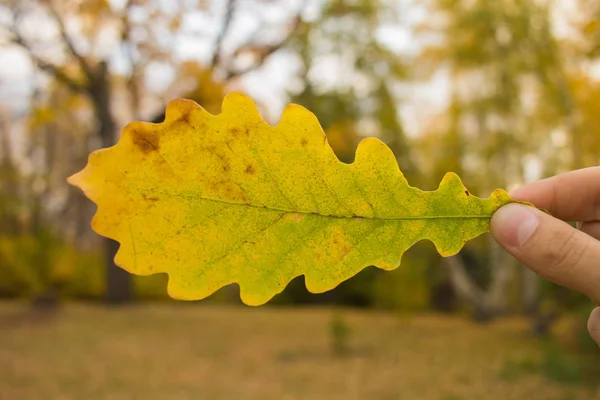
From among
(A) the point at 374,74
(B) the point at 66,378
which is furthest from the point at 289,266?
(A) the point at 374,74

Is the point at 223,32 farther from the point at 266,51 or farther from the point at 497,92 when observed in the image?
the point at 497,92

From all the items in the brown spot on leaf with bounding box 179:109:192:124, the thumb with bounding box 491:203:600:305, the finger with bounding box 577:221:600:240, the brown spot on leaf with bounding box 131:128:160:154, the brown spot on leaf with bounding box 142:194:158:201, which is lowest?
the thumb with bounding box 491:203:600:305

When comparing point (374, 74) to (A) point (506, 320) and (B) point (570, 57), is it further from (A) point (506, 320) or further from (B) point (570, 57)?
(A) point (506, 320)

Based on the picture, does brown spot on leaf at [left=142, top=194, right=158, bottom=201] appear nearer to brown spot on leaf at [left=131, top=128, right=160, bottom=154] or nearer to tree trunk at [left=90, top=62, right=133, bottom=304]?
brown spot on leaf at [left=131, top=128, right=160, bottom=154]

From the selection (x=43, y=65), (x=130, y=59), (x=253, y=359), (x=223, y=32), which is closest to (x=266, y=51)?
(x=223, y=32)

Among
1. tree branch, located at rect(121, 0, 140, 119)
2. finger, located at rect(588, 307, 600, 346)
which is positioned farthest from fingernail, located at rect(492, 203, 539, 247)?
tree branch, located at rect(121, 0, 140, 119)

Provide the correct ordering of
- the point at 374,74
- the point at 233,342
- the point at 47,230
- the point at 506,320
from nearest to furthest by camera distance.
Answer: the point at 233,342
the point at 47,230
the point at 506,320
the point at 374,74

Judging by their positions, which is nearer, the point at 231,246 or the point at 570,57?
the point at 231,246
